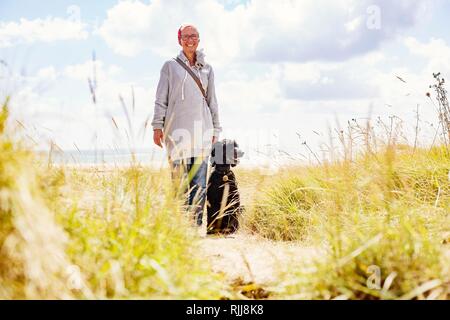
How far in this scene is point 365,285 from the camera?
241 centimetres

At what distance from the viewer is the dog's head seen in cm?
530

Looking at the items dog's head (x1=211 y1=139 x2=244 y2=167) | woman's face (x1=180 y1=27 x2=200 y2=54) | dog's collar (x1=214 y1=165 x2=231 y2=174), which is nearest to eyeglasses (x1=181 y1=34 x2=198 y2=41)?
woman's face (x1=180 y1=27 x2=200 y2=54)

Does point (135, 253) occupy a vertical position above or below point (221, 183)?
below

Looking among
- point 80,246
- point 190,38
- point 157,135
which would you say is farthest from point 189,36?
point 80,246

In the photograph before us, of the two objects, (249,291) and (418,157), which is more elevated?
(418,157)

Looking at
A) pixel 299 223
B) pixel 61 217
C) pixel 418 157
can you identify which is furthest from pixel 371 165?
pixel 61 217

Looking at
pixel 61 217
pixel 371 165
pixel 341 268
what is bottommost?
pixel 341 268

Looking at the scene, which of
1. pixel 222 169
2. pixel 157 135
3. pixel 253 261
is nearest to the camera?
pixel 253 261

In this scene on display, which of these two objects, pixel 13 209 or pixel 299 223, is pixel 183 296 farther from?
pixel 299 223

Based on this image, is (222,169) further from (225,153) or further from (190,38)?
(190,38)

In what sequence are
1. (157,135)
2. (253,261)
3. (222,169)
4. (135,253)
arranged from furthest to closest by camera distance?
(222,169)
(157,135)
(253,261)
(135,253)

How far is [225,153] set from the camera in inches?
209

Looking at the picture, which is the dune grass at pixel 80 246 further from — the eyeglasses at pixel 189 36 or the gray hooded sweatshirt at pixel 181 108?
the eyeglasses at pixel 189 36
